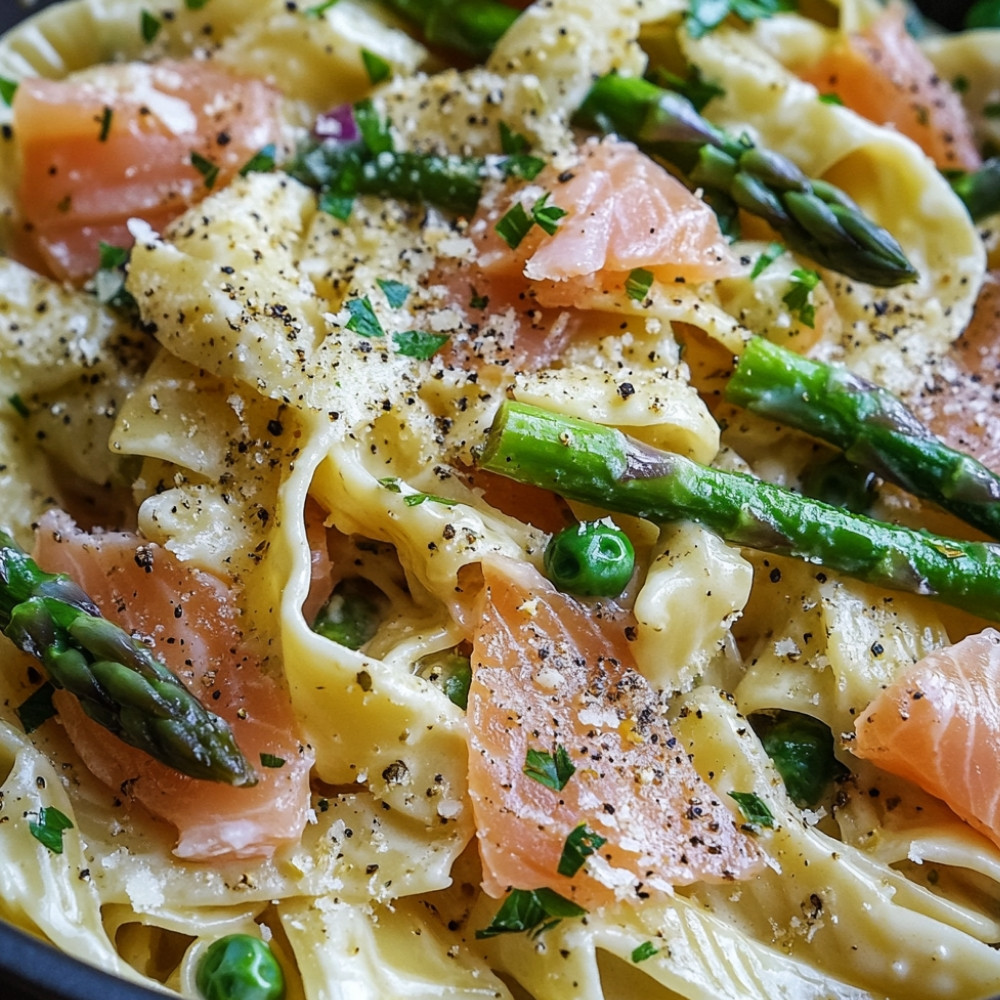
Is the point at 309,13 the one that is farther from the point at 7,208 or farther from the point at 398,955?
the point at 398,955

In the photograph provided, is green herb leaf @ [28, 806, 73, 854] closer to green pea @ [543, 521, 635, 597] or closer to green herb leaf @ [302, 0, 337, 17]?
green pea @ [543, 521, 635, 597]

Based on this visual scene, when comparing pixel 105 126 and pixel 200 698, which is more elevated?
pixel 105 126

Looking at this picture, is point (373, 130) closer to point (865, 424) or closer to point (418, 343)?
point (418, 343)

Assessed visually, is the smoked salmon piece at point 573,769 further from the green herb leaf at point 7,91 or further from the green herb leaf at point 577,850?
the green herb leaf at point 7,91

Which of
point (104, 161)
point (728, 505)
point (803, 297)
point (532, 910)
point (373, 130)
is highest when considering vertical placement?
point (373, 130)

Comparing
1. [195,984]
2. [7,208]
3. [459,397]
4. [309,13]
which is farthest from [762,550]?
[7,208]

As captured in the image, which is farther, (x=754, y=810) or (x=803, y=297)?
(x=803, y=297)

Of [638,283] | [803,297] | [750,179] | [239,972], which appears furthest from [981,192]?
[239,972]
